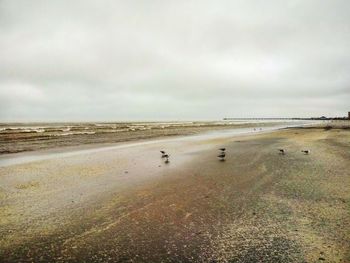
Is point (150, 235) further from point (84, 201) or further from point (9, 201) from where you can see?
point (9, 201)

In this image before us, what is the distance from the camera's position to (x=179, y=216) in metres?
6.24

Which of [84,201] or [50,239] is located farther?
[84,201]

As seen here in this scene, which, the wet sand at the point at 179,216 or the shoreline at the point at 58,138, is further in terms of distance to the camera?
the shoreline at the point at 58,138

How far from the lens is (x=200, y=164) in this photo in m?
13.4

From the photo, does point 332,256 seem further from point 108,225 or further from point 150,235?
point 108,225

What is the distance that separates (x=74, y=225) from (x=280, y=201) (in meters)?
4.77

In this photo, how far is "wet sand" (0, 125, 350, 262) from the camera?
15.1 ft

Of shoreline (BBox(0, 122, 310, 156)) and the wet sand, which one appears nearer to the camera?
the wet sand

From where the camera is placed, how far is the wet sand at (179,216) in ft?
15.1

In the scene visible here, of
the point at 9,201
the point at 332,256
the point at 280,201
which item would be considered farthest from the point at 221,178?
the point at 9,201

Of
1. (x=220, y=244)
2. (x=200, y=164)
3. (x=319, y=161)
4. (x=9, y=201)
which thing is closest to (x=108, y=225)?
(x=220, y=244)

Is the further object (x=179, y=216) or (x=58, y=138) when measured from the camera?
(x=58, y=138)

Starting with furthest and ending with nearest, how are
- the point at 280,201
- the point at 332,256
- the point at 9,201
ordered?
the point at 9,201
the point at 280,201
the point at 332,256

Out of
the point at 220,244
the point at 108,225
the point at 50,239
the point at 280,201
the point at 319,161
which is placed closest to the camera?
the point at 220,244
